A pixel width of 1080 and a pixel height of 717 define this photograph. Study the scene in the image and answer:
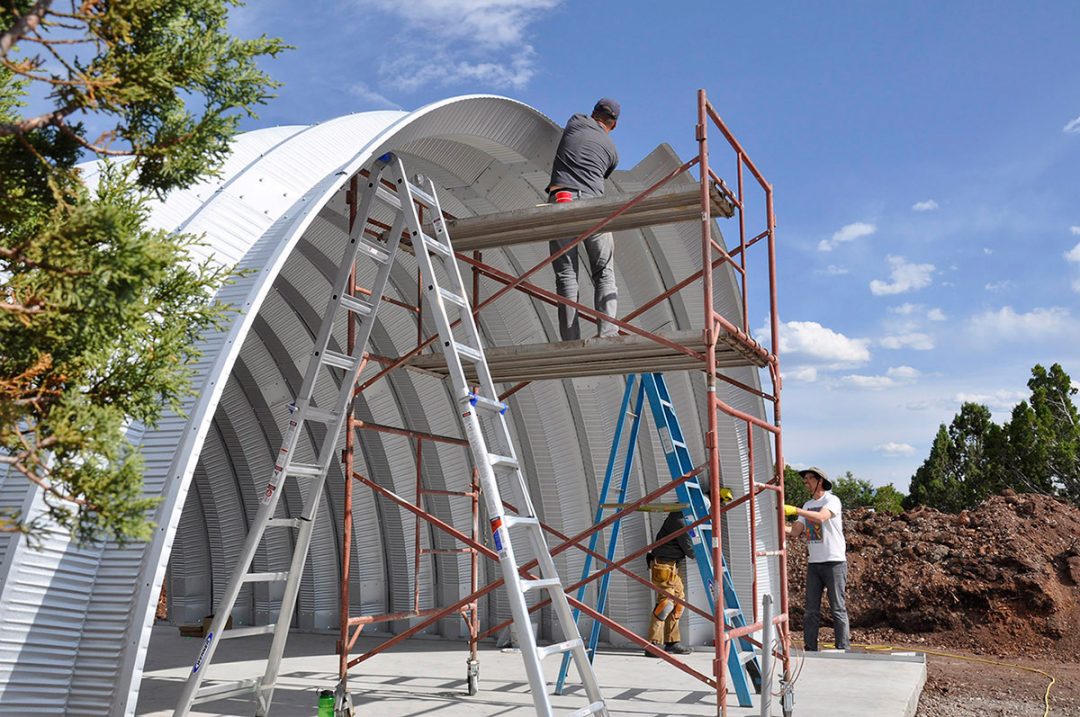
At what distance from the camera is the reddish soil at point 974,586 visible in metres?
15.5

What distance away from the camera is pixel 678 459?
30.9ft

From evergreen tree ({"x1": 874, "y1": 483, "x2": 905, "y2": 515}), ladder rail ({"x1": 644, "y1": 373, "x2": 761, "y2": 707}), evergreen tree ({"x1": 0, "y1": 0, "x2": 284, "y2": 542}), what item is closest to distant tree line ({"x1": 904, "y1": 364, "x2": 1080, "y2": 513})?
evergreen tree ({"x1": 874, "y1": 483, "x2": 905, "y2": 515})

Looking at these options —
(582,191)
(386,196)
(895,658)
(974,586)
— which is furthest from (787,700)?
(974,586)

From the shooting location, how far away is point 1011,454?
34.1 meters

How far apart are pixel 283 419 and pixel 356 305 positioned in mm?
6929

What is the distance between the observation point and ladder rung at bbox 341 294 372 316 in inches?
301

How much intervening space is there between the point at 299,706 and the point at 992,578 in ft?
42.5

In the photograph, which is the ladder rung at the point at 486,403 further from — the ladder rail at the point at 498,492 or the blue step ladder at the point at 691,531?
the blue step ladder at the point at 691,531

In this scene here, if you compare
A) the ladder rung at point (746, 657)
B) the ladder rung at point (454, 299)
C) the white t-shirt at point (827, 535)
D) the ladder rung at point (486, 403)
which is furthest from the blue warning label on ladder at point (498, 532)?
the white t-shirt at point (827, 535)

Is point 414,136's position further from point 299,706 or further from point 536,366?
point 299,706

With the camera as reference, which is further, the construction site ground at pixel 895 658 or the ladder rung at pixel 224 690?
the construction site ground at pixel 895 658

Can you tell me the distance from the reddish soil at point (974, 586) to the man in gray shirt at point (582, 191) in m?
7.98

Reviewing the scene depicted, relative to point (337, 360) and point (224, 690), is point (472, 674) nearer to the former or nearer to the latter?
point (224, 690)

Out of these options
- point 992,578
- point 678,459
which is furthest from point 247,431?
point 992,578
